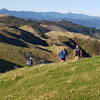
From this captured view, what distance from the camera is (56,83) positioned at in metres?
30.8

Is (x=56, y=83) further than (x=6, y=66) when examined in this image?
No

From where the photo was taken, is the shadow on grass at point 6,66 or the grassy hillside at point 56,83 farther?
the shadow on grass at point 6,66

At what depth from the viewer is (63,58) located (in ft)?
135

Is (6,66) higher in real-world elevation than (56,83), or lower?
lower

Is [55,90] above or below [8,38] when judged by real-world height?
above

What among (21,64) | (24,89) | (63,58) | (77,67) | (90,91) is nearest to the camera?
(90,91)

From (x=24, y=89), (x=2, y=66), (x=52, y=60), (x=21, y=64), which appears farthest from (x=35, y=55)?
(x=24, y=89)

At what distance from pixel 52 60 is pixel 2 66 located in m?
36.9

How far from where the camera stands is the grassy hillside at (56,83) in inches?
1059

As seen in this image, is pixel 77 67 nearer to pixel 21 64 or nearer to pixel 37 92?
pixel 37 92

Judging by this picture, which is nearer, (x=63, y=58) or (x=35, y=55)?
(x=63, y=58)

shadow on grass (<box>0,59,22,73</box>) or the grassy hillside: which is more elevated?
the grassy hillside

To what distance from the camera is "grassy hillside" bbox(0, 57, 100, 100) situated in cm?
2689

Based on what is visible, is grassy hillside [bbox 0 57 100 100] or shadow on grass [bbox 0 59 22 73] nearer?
grassy hillside [bbox 0 57 100 100]
